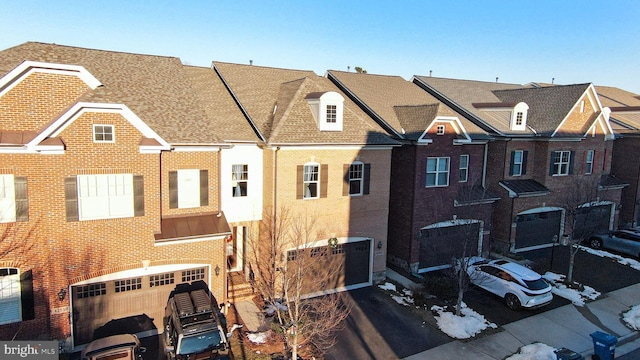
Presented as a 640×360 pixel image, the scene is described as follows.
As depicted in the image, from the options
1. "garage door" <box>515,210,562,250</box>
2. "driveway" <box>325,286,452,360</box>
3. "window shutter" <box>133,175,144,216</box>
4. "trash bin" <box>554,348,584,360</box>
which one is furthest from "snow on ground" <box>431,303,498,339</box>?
"window shutter" <box>133,175,144,216</box>

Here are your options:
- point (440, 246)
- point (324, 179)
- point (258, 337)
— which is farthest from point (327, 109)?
point (440, 246)

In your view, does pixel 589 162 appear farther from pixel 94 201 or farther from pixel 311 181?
pixel 94 201

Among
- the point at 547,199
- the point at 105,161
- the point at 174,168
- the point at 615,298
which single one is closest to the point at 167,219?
the point at 174,168

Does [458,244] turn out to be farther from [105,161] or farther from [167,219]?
[105,161]

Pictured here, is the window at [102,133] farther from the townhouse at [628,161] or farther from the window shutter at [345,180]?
the townhouse at [628,161]

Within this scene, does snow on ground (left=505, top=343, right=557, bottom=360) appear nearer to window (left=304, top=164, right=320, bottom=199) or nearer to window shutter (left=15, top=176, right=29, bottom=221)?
window (left=304, top=164, right=320, bottom=199)

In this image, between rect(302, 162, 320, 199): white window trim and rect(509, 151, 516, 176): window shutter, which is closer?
rect(302, 162, 320, 199): white window trim
